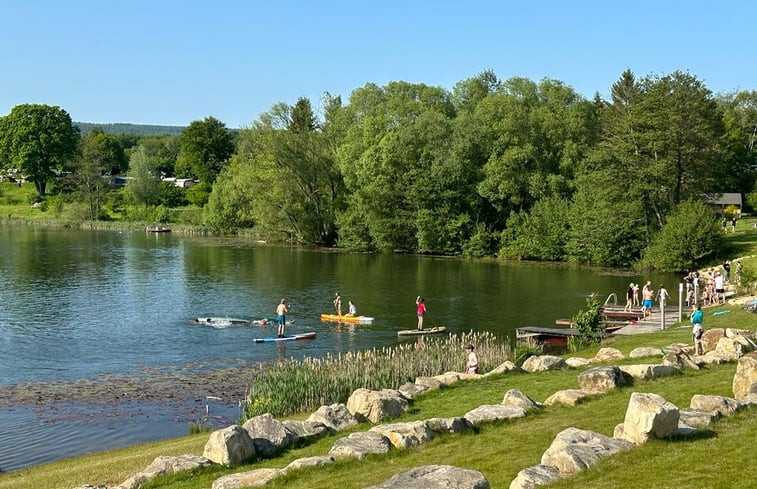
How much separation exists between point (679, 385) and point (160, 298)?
135ft

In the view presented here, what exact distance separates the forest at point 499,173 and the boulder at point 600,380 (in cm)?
5075

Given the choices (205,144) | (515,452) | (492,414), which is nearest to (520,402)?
(492,414)

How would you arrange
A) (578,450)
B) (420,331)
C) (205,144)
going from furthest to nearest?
(205,144) < (420,331) < (578,450)

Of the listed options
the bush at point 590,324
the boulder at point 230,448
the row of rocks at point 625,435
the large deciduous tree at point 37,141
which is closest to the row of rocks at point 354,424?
the boulder at point 230,448

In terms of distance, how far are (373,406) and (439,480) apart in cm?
749

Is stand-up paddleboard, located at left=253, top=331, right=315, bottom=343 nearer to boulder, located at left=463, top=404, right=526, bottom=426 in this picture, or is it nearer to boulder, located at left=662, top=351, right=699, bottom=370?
boulder, located at left=662, top=351, right=699, bottom=370

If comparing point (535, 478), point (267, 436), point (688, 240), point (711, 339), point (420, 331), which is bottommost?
point (420, 331)

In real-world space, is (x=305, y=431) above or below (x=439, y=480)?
below

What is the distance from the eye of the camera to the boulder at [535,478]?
11102 millimetres

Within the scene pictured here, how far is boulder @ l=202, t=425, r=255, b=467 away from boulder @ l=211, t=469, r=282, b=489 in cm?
101

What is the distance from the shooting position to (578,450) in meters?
11.9

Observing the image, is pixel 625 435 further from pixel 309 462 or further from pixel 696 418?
pixel 309 462

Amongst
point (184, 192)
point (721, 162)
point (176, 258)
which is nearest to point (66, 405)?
point (176, 258)

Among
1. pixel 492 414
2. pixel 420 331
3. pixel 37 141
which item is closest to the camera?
pixel 492 414
